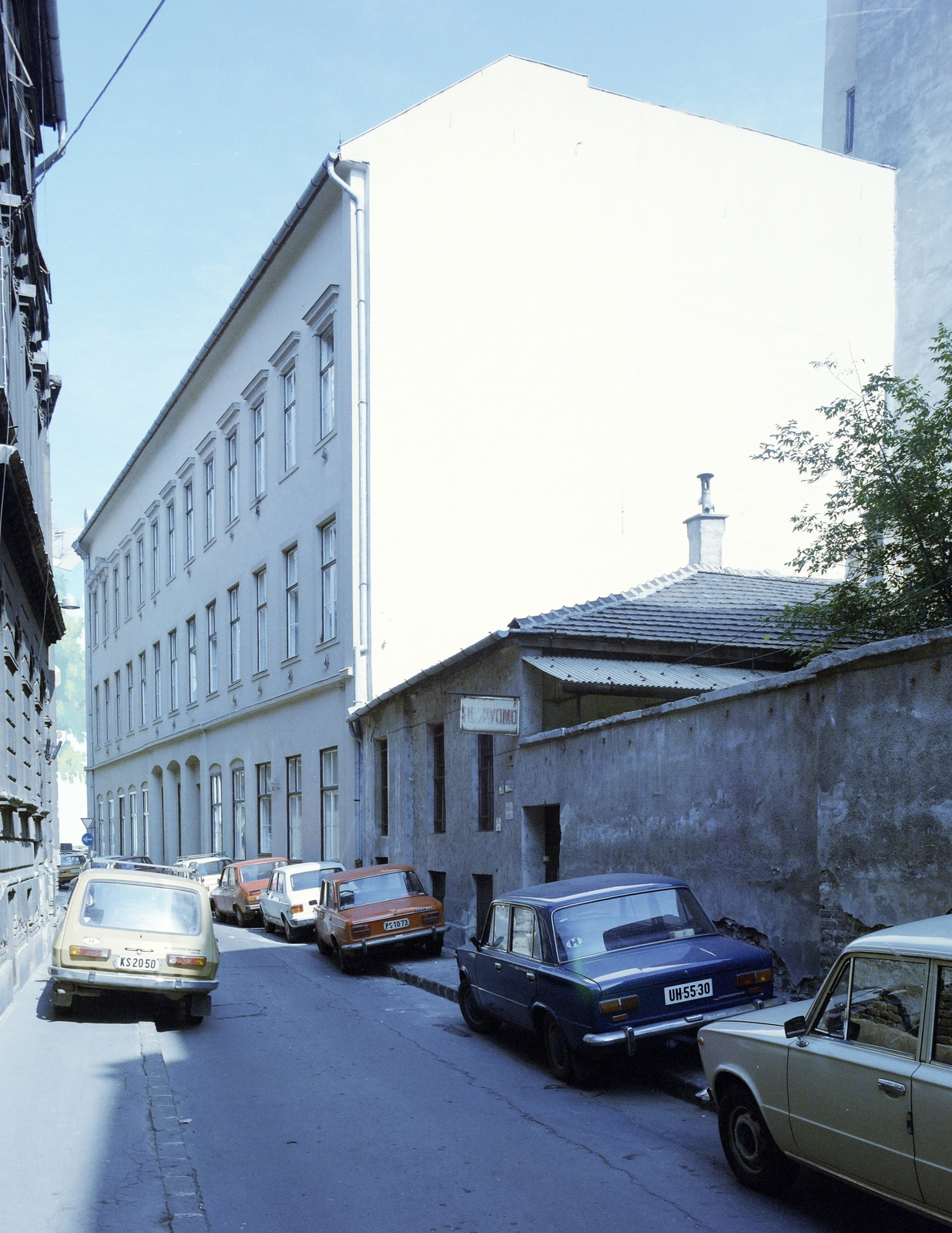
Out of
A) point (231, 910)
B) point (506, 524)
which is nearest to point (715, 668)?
point (506, 524)

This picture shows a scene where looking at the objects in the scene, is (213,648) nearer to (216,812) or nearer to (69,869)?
(216,812)

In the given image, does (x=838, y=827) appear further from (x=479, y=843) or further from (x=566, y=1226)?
(x=479, y=843)

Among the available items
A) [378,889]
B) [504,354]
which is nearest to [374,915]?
[378,889]

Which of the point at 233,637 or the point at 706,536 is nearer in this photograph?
the point at 706,536

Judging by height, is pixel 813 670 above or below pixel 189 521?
below

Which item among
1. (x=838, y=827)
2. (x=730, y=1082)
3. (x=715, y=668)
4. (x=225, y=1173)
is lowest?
(x=225, y=1173)

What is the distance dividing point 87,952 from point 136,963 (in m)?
0.51

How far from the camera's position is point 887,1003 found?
5.58 m

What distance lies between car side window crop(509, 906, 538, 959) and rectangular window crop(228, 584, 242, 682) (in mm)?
25097

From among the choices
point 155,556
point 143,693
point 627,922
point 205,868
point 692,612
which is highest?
point 155,556

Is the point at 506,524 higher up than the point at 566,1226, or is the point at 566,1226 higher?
the point at 506,524

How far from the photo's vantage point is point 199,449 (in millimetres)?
38312

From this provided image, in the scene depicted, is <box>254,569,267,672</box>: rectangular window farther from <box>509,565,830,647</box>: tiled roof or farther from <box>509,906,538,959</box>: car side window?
<box>509,906,538,959</box>: car side window

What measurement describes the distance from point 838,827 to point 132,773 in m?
44.7
